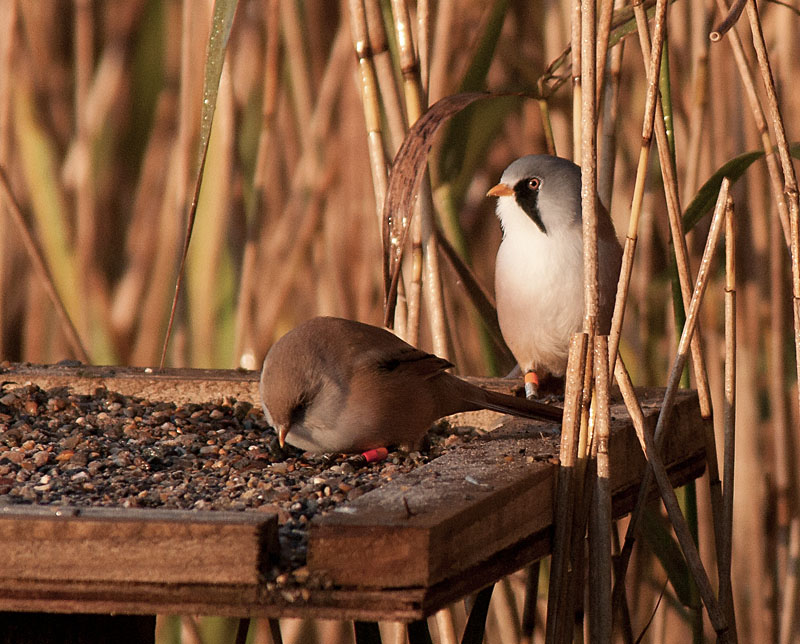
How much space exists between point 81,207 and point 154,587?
1.93m

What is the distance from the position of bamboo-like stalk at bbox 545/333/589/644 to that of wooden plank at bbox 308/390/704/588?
2 centimetres

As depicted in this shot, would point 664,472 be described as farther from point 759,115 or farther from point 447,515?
point 759,115

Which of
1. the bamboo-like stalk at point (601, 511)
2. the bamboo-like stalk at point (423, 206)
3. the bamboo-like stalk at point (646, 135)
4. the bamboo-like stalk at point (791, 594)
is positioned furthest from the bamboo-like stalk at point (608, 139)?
the bamboo-like stalk at point (791, 594)

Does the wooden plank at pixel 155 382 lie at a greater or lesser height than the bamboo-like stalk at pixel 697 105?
lesser

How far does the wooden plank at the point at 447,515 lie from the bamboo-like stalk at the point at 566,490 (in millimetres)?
21

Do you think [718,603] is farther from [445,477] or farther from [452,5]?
[452,5]

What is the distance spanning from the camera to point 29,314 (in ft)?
10.1

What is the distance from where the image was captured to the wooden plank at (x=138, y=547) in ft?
3.60

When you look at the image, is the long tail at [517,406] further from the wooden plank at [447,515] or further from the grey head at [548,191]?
the grey head at [548,191]

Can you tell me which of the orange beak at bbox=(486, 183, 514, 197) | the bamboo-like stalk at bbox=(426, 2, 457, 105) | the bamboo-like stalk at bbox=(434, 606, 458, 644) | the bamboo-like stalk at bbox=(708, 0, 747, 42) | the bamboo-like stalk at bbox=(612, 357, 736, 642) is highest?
the bamboo-like stalk at bbox=(426, 2, 457, 105)

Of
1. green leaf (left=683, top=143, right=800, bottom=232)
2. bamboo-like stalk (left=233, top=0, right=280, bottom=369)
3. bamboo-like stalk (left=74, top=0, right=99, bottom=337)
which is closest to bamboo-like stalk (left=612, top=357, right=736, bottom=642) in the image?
green leaf (left=683, top=143, right=800, bottom=232)

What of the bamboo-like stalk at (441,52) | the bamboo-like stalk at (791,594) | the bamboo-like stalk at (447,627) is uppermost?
the bamboo-like stalk at (441,52)

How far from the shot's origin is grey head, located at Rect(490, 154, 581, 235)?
2.08 metres

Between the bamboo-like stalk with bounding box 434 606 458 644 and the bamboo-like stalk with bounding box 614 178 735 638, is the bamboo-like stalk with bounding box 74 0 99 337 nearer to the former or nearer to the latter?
the bamboo-like stalk with bounding box 434 606 458 644
